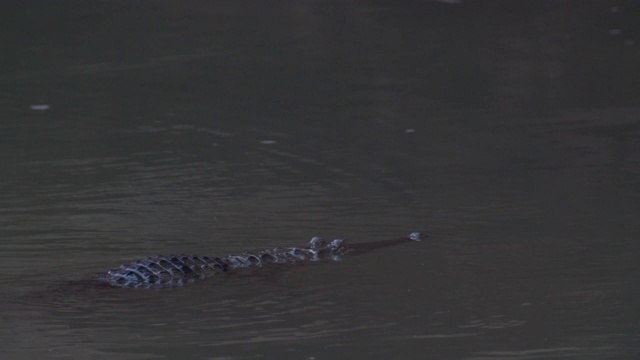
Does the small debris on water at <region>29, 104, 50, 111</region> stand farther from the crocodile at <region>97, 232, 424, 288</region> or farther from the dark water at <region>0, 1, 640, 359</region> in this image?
the crocodile at <region>97, 232, 424, 288</region>

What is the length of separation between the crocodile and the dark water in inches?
2.2

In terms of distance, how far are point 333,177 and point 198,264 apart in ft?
5.34

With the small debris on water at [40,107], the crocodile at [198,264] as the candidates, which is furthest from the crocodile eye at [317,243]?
the small debris on water at [40,107]

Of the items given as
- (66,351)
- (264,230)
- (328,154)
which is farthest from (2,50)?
(66,351)

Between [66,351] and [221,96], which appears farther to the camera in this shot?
[221,96]

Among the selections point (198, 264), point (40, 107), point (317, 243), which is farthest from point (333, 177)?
point (40, 107)

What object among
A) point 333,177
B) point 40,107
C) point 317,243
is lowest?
point 317,243

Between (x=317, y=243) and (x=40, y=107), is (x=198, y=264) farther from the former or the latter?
(x=40, y=107)

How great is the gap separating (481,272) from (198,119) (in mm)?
3057

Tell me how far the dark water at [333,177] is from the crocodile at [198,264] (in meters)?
0.06

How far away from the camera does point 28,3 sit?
11008mm

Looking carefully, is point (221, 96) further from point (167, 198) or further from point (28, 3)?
point (28, 3)

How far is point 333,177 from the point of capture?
5.84 metres

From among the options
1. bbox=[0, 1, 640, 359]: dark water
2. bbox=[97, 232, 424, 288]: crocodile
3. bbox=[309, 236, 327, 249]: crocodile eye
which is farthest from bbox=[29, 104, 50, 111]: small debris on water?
bbox=[309, 236, 327, 249]: crocodile eye
